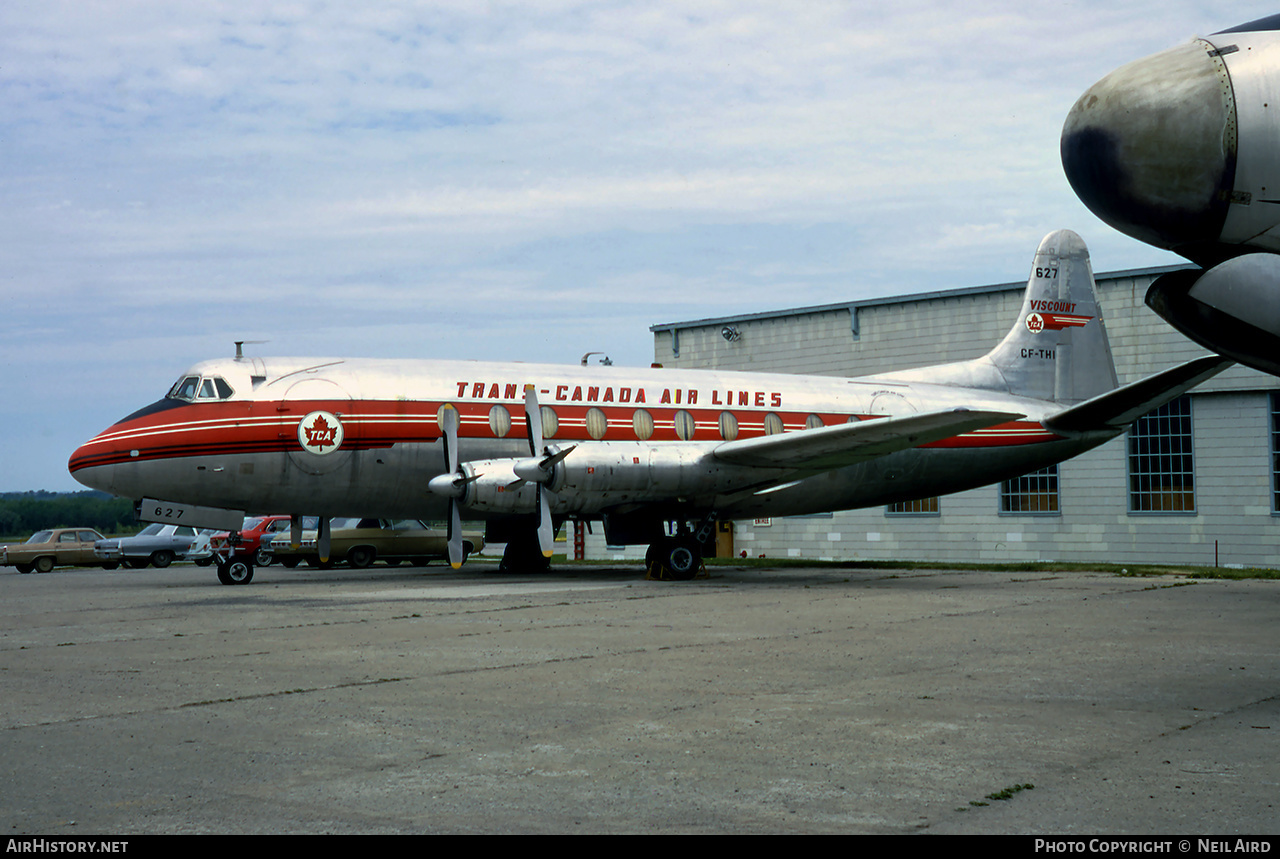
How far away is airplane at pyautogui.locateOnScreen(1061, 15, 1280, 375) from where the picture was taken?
538cm

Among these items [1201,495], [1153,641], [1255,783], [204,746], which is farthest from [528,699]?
[1201,495]

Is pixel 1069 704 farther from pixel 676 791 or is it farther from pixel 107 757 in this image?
pixel 107 757

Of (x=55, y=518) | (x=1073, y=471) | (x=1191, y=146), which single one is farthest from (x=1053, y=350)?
(x=55, y=518)

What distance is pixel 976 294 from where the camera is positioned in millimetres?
29859

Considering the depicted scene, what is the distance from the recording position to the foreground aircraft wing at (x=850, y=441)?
57.6ft

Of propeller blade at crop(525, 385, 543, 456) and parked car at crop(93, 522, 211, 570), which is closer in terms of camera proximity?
propeller blade at crop(525, 385, 543, 456)

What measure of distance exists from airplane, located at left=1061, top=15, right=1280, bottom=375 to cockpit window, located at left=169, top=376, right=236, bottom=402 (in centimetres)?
1679

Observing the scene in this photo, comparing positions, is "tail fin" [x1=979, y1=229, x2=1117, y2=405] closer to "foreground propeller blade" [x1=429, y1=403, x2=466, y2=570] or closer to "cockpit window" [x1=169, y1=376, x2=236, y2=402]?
"foreground propeller blade" [x1=429, y1=403, x2=466, y2=570]

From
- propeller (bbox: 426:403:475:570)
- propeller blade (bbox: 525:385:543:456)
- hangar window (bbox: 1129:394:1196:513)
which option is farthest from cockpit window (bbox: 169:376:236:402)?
hangar window (bbox: 1129:394:1196:513)

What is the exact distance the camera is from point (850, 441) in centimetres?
1858

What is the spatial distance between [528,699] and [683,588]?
34.2ft

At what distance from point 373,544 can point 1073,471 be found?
1952 centimetres

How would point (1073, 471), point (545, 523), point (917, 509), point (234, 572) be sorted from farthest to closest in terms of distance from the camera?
point (917, 509), point (1073, 471), point (234, 572), point (545, 523)

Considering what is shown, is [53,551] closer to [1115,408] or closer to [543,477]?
[543,477]
